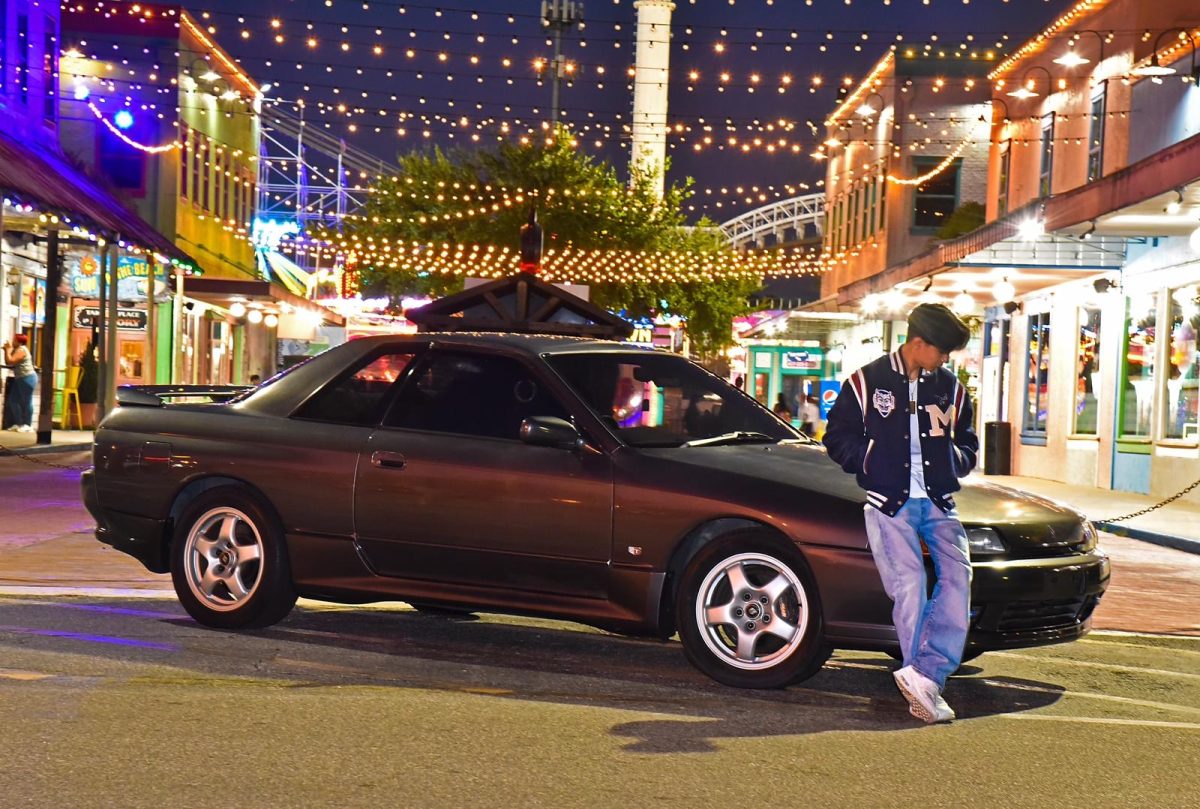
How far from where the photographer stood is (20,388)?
3356cm

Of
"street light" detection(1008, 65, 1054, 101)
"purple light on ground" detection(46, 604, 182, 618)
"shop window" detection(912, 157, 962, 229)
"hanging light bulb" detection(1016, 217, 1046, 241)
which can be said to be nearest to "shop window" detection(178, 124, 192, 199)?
"shop window" detection(912, 157, 962, 229)

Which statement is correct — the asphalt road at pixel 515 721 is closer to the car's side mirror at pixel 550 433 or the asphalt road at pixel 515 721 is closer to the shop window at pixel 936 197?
the car's side mirror at pixel 550 433

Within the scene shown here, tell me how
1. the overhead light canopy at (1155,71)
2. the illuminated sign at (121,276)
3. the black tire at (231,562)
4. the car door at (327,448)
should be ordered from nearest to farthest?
the car door at (327,448) → the black tire at (231,562) → the overhead light canopy at (1155,71) → the illuminated sign at (121,276)

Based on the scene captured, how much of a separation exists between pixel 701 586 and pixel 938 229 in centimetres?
4164

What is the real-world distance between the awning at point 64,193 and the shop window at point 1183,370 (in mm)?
15875

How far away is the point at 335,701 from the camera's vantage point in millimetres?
6883

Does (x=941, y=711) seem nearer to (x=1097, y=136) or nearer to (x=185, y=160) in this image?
(x=1097, y=136)

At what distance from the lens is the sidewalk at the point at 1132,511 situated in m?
18.1

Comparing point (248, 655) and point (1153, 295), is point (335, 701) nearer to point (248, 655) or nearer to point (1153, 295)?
point (248, 655)

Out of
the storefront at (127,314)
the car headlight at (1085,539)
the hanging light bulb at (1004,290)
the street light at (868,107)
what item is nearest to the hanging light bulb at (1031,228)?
the hanging light bulb at (1004,290)

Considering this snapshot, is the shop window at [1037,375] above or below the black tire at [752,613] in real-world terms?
above

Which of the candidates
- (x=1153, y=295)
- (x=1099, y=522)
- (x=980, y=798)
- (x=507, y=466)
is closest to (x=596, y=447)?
(x=507, y=466)

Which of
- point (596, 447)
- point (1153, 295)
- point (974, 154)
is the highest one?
point (974, 154)

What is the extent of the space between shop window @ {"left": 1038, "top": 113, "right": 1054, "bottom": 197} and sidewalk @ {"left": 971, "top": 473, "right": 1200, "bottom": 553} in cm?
609
